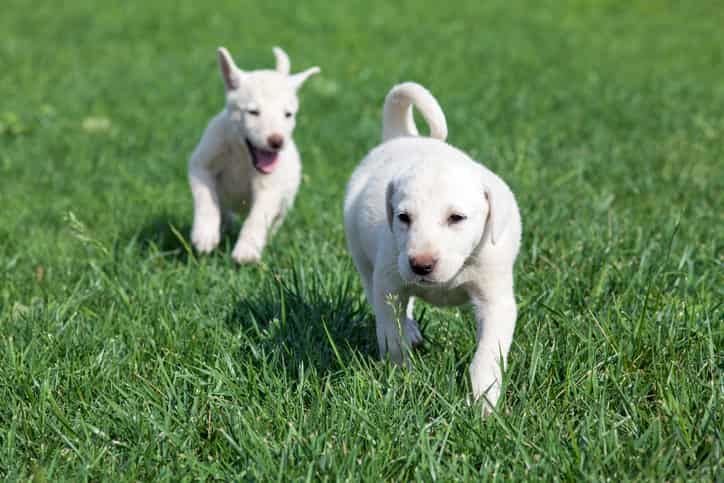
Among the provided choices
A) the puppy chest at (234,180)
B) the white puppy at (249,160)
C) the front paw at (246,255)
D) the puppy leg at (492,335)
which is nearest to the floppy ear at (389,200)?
the puppy leg at (492,335)

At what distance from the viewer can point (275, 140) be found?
5215 mm

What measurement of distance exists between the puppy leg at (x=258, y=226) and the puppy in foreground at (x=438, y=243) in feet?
3.51

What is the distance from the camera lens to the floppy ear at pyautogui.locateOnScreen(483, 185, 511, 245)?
10.5ft

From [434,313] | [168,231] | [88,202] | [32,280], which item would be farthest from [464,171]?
[88,202]

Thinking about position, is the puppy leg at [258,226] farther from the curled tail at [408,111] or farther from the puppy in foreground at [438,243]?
Result: the puppy in foreground at [438,243]

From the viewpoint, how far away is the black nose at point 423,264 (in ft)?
9.78

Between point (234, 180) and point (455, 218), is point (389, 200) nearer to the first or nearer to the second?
point (455, 218)

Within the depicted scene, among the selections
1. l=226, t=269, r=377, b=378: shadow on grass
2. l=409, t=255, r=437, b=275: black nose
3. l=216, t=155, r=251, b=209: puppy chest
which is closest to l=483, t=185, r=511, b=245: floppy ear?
l=409, t=255, r=437, b=275: black nose

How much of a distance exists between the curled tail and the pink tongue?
1.11 m

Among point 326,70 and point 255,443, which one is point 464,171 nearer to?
point 255,443

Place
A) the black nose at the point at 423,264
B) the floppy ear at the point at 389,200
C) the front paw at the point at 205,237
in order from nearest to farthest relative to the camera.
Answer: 1. the black nose at the point at 423,264
2. the floppy ear at the point at 389,200
3. the front paw at the point at 205,237

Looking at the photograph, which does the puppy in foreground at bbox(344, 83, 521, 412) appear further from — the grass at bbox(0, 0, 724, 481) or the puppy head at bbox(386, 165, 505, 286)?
the grass at bbox(0, 0, 724, 481)

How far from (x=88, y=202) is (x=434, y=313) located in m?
3.10

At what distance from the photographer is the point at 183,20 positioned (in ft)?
53.2
